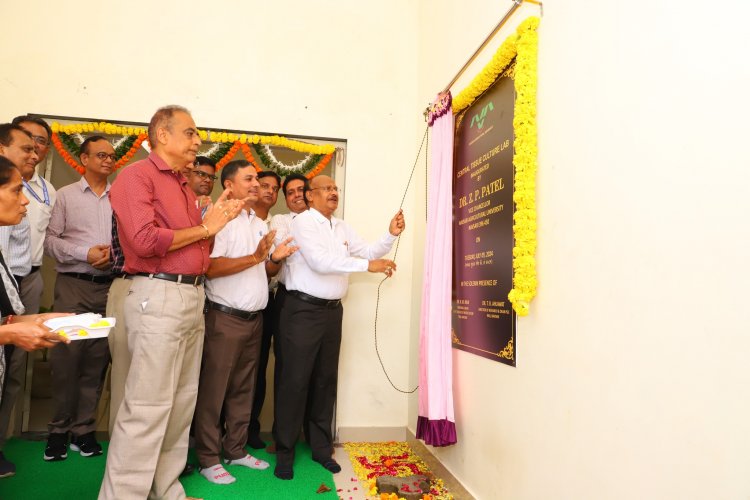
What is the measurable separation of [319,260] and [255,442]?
4.86 feet

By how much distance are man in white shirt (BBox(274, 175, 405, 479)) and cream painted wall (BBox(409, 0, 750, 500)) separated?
4.11 feet

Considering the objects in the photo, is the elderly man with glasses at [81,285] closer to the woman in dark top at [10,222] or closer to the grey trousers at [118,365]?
the grey trousers at [118,365]

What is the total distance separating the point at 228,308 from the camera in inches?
122

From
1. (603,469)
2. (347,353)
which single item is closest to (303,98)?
(347,353)

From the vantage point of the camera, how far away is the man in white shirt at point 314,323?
323 centimetres

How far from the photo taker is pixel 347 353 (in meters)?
4.14

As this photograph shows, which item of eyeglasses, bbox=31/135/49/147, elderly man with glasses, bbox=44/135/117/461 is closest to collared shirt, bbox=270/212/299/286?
elderly man with glasses, bbox=44/135/117/461

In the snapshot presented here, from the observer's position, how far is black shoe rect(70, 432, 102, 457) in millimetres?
3354

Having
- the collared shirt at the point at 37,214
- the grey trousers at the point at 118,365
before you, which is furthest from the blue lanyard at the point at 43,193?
the grey trousers at the point at 118,365

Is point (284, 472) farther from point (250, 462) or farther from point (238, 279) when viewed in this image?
point (238, 279)

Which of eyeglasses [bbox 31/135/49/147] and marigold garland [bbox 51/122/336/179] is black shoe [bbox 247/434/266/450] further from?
eyeglasses [bbox 31/135/49/147]

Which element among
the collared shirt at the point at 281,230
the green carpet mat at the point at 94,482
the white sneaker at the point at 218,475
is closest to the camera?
the green carpet mat at the point at 94,482

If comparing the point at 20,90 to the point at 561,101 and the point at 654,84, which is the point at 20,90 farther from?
the point at 654,84

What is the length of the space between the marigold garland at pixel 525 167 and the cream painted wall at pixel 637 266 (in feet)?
0.14
